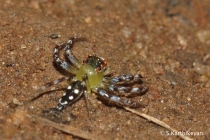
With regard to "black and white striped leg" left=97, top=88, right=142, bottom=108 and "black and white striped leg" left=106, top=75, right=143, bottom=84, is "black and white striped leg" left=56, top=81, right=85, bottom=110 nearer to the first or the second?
"black and white striped leg" left=97, top=88, right=142, bottom=108

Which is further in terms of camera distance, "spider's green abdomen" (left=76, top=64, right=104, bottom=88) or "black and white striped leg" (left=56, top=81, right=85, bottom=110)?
"spider's green abdomen" (left=76, top=64, right=104, bottom=88)

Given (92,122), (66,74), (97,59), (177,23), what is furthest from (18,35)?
(177,23)

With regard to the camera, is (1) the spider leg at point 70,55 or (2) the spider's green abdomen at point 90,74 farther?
(1) the spider leg at point 70,55

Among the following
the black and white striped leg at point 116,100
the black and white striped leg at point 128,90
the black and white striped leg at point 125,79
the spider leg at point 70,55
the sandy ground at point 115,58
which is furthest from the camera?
the spider leg at point 70,55

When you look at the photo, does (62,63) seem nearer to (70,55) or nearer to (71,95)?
(70,55)

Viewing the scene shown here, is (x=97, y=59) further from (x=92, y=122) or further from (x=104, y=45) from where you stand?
(x=92, y=122)

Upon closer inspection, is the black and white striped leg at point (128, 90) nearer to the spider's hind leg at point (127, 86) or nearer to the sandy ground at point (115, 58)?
the spider's hind leg at point (127, 86)

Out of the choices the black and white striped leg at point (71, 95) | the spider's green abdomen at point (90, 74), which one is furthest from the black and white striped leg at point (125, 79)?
the black and white striped leg at point (71, 95)

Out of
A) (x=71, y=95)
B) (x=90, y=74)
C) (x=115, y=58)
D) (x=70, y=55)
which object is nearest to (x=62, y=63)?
(x=70, y=55)

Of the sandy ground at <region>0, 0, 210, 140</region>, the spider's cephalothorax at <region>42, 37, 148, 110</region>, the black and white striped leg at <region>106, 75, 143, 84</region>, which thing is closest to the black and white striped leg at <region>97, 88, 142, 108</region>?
the spider's cephalothorax at <region>42, 37, 148, 110</region>
